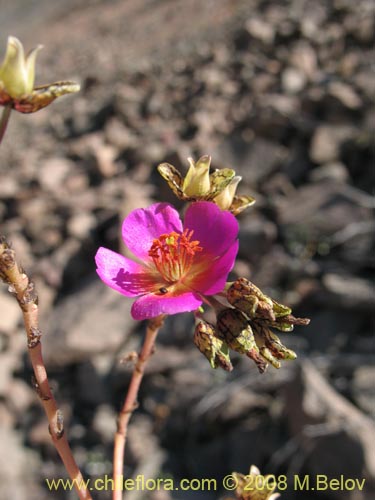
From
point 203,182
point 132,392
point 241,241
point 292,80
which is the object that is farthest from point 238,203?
point 292,80

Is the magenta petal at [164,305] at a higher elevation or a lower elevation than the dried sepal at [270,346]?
higher

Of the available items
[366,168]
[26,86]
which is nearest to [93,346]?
[366,168]

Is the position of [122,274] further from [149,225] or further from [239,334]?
[239,334]

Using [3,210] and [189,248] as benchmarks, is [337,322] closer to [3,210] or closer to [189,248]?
[189,248]

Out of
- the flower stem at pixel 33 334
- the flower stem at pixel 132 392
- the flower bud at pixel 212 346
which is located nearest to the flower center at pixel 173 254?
the flower stem at pixel 132 392

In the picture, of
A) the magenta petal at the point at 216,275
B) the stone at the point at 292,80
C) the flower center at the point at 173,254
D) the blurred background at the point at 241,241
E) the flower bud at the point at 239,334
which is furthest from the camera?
the stone at the point at 292,80

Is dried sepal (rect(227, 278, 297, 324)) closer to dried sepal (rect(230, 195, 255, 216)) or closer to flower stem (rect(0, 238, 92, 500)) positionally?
dried sepal (rect(230, 195, 255, 216))

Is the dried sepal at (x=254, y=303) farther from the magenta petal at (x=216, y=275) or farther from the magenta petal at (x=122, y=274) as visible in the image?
the magenta petal at (x=122, y=274)

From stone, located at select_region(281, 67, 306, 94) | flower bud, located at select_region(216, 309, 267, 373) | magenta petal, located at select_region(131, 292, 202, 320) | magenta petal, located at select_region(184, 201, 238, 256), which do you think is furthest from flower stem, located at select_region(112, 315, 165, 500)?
stone, located at select_region(281, 67, 306, 94)
